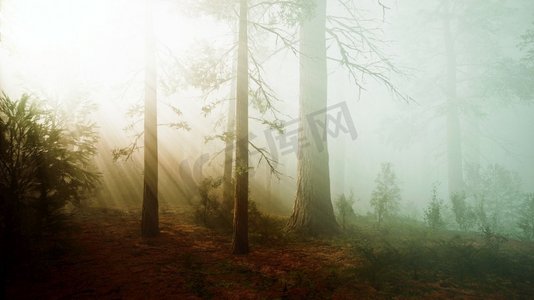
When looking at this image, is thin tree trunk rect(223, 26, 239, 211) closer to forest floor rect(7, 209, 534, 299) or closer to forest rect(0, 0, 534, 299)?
forest rect(0, 0, 534, 299)

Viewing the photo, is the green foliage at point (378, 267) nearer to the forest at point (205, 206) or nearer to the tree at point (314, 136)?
the forest at point (205, 206)

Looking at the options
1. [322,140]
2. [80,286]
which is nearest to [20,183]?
[80,286]

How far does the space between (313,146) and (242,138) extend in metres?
2.89

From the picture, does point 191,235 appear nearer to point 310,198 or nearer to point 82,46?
point 310,198

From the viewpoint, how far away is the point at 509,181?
13852mm

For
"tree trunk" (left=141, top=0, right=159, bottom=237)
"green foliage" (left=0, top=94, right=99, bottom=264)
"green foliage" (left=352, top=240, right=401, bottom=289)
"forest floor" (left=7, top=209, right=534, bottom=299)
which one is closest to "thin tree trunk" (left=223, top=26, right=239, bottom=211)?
"tree trunk" (left=141, top=0, right=159, bottom=237)

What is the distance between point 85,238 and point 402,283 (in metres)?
7.82

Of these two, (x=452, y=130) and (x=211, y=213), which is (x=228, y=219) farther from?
(x=452, y=130)

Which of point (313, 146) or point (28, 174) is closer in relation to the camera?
point (28, 174)

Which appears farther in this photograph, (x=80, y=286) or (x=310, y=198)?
(x=310, y=198)

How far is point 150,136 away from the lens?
8219 millimetres

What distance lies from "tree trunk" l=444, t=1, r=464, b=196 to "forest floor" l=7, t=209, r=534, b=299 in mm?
13518

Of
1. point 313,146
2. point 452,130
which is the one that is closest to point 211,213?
point 313,146

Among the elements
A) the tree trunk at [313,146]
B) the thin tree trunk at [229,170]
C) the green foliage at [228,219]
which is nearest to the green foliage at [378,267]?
the tree trunk at [313,146]
